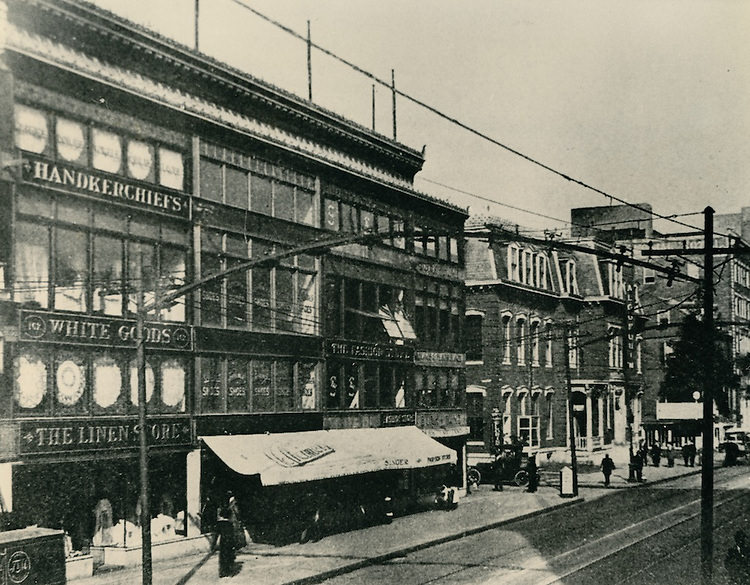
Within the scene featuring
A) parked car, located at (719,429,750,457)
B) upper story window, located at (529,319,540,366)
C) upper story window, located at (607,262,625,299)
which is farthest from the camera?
parked car, located at (719,429,750,457)

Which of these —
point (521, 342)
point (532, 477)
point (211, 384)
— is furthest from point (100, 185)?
point (521, 342)

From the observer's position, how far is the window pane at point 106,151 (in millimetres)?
21156

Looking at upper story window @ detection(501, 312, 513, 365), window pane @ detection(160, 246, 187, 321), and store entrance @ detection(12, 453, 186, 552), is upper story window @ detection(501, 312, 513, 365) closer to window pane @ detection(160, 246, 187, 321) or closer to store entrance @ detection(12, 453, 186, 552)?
window pane @ detection(160, 246, 187, 321)

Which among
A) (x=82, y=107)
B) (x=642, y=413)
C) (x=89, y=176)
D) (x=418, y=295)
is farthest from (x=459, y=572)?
(x=642, y=413)

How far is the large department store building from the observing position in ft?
63.6

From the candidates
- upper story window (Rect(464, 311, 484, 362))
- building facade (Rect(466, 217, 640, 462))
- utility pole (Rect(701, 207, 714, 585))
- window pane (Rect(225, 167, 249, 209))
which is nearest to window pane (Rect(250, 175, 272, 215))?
window pane (Rect(225, 167, 249, 209))

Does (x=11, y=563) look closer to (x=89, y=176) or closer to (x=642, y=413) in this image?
(x=89, y=176)

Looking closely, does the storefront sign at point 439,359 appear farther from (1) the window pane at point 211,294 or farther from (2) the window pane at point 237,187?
(1) the window pane at point 211,294

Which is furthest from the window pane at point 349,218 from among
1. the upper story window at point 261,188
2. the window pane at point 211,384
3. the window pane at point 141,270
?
the window pane at point 141,270

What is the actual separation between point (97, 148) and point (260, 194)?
20.4 ft

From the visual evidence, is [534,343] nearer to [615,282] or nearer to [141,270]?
[615,282]

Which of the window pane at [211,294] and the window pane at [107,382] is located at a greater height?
the window pane at [211,294]

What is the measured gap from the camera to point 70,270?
799 inches

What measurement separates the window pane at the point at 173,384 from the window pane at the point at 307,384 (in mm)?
5236
